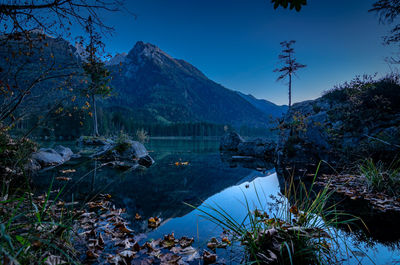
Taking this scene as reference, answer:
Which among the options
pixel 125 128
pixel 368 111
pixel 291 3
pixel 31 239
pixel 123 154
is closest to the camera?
pixel 31 239

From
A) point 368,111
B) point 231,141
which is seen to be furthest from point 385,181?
point 231,141

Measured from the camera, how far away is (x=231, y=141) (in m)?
20.4

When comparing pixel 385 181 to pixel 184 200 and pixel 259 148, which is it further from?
pixel 259 148

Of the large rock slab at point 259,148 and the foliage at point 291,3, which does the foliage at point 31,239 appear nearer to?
the foliage at point 291,3

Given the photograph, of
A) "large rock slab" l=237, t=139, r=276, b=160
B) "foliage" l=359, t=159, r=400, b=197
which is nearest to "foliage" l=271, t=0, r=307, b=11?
"foliage" l=359, t=159, r=400, b=197

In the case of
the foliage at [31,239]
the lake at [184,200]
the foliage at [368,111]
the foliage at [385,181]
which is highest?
the foliage at [368,111]

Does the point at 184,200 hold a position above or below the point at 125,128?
below

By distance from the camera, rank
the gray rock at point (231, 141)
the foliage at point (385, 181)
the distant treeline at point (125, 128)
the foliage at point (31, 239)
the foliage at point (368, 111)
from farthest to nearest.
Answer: the distant treeline at point (125, 128) < the gray rock at point (231, 141) < the foliage at point (368, 111) < the foliage at point (385, 181) < the foliage at point (31, 239)

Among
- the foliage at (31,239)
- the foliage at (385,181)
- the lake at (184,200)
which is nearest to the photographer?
the foliage at (31,239)

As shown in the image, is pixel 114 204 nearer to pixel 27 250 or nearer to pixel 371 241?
pixel 27 250

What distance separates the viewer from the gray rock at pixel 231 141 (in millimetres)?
20047

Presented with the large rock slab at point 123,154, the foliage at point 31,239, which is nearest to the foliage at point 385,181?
the foliage at point 31,239

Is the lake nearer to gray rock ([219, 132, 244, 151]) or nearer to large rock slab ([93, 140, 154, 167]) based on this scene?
large rock slab ([93, 140, 154, 167])

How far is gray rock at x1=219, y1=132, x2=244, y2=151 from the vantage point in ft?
65.8
